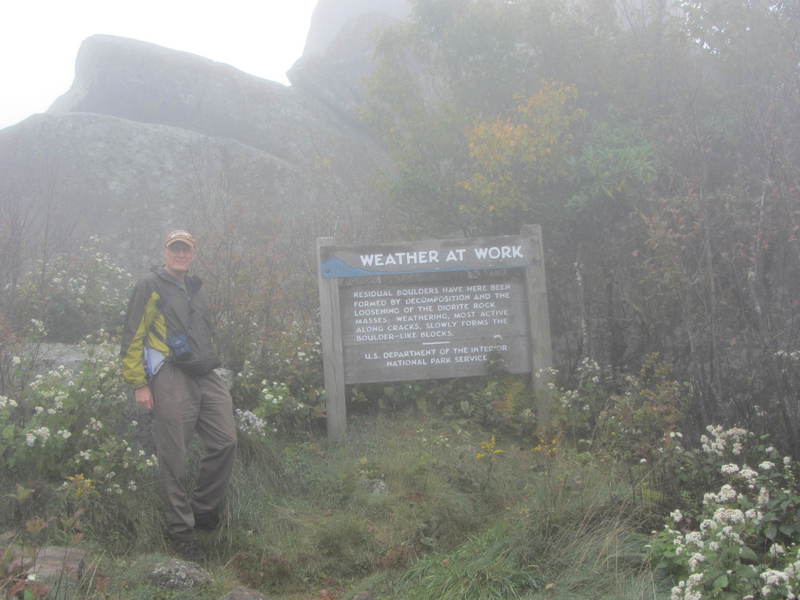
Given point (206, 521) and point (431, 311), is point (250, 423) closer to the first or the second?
point (206, 521)

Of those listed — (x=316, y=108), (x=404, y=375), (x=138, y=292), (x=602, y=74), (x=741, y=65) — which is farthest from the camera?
(x=316, y=108)

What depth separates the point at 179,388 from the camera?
529cm

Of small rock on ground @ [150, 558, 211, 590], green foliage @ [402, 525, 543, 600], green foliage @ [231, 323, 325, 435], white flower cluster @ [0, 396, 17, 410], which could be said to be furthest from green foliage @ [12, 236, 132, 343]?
green foliage @ [402, 525, 543, 600]

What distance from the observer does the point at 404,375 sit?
7797mm

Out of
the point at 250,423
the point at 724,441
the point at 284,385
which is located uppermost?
the point at 284,385

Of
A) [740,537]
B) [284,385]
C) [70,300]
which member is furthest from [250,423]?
[740,537]

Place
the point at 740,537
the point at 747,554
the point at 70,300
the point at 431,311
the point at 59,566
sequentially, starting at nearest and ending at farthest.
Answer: the point at 747,554
the point at 740,537
the point at 59,566
the point at 431,311
the point at 70,300

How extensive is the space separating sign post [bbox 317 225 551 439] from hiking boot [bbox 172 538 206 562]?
2681mm

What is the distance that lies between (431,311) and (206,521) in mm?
3394

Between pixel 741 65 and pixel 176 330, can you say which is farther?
pixel 741 65

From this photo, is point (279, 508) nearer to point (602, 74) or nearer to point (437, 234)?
point (437, 234)

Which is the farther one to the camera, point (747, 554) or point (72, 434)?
point (72, 434)

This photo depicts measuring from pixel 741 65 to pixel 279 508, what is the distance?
8.38 metres

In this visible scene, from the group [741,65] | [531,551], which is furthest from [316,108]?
[531,551]
